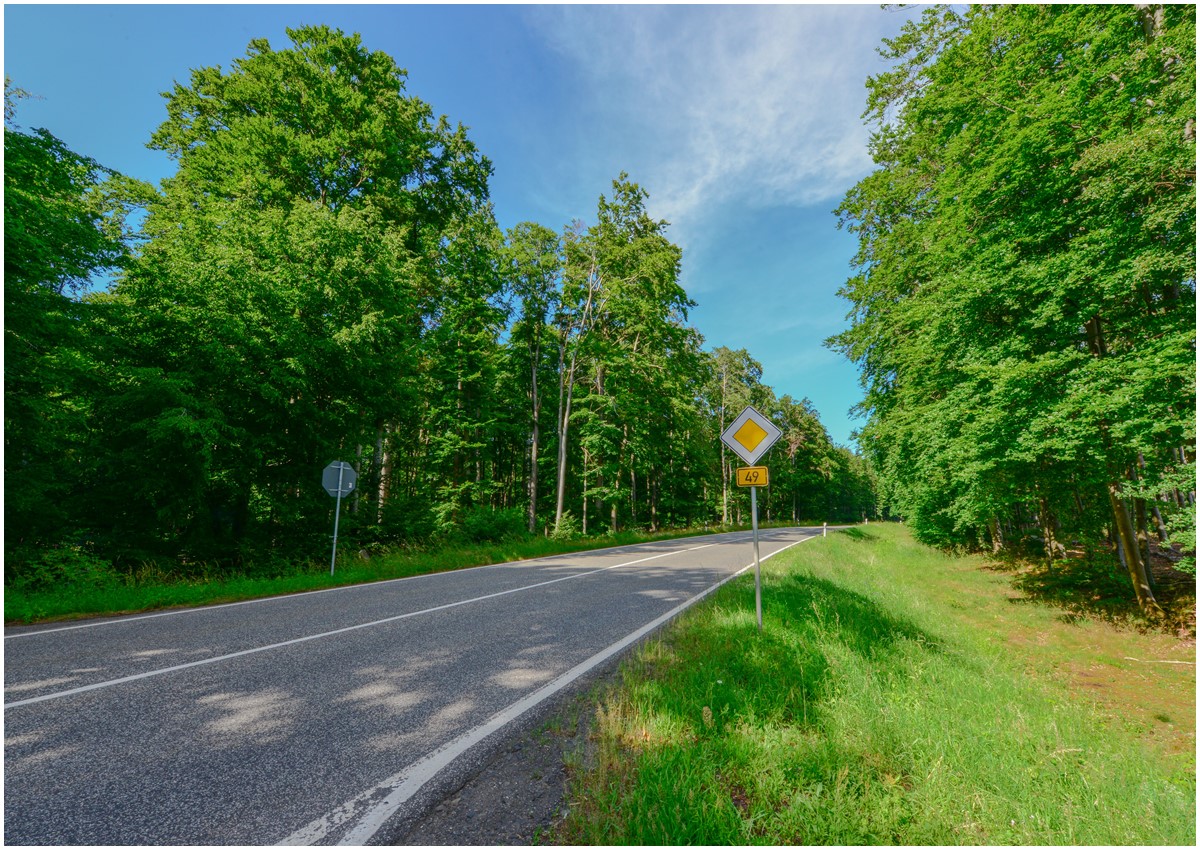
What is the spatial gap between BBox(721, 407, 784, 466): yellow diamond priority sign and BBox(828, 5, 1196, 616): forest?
5681 mm

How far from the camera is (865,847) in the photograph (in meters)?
2.13

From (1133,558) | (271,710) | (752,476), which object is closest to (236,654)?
(271,710)

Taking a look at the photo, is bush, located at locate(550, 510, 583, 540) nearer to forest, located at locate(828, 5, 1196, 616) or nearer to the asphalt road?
the asphalt road

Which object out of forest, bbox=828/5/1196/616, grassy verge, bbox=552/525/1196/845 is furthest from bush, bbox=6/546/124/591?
forest, bbox=828/5/1196/616

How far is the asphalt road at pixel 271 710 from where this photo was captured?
7.43 ft

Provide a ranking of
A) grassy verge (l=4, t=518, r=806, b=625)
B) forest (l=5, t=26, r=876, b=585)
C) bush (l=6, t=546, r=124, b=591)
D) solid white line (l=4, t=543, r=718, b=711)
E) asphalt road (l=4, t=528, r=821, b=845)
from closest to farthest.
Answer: asphalt road (l=4, t=528, r=821, b=845), solid white line (l=4, t=543, r=718, b=711), grassy verge (l=4, t=518, r=806, b=625), bush (l=6, t=546, r=124, b=591), forest (l=5, t=26, r=876, b=585)

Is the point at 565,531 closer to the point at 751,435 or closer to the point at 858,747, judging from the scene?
the point at 751,435

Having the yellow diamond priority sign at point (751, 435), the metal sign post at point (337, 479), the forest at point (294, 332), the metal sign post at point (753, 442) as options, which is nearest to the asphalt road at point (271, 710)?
the metal sign post at point (753, 442)

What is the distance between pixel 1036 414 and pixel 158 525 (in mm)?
18158

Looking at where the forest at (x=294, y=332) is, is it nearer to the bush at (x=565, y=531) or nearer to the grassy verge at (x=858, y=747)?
the bush at (x=565, y=531)

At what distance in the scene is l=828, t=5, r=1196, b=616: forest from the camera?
651 cm

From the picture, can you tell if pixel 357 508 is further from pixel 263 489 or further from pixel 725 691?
pixel 725 691

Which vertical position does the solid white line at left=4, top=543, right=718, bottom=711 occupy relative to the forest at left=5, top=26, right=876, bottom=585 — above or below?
below

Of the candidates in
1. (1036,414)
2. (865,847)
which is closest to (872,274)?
(1036,414)
